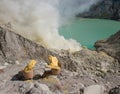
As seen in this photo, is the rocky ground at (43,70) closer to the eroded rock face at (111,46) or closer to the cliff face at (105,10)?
the eroded rock face at (111,46)

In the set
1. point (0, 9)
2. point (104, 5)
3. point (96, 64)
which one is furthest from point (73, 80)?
point (104, 5)

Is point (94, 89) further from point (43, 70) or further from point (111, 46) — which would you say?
point (111, 46)

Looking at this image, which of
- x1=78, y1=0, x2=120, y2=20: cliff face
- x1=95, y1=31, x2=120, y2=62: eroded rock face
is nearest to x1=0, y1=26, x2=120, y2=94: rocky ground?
x1=95, y1=31, x2=120, y2=62: eroded rock face

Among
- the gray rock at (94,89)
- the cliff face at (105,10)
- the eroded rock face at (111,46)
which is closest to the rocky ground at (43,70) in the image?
the gray rock at (94,89)

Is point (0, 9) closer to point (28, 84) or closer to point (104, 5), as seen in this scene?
point (28, 84)

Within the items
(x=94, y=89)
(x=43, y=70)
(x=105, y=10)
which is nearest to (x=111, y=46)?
(x=43, y=70)

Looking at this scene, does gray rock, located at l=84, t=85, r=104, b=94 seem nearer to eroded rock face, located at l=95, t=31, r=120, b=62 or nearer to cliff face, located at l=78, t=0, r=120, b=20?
eroded rock face, located at l=95, t=31, r=120, b=62
